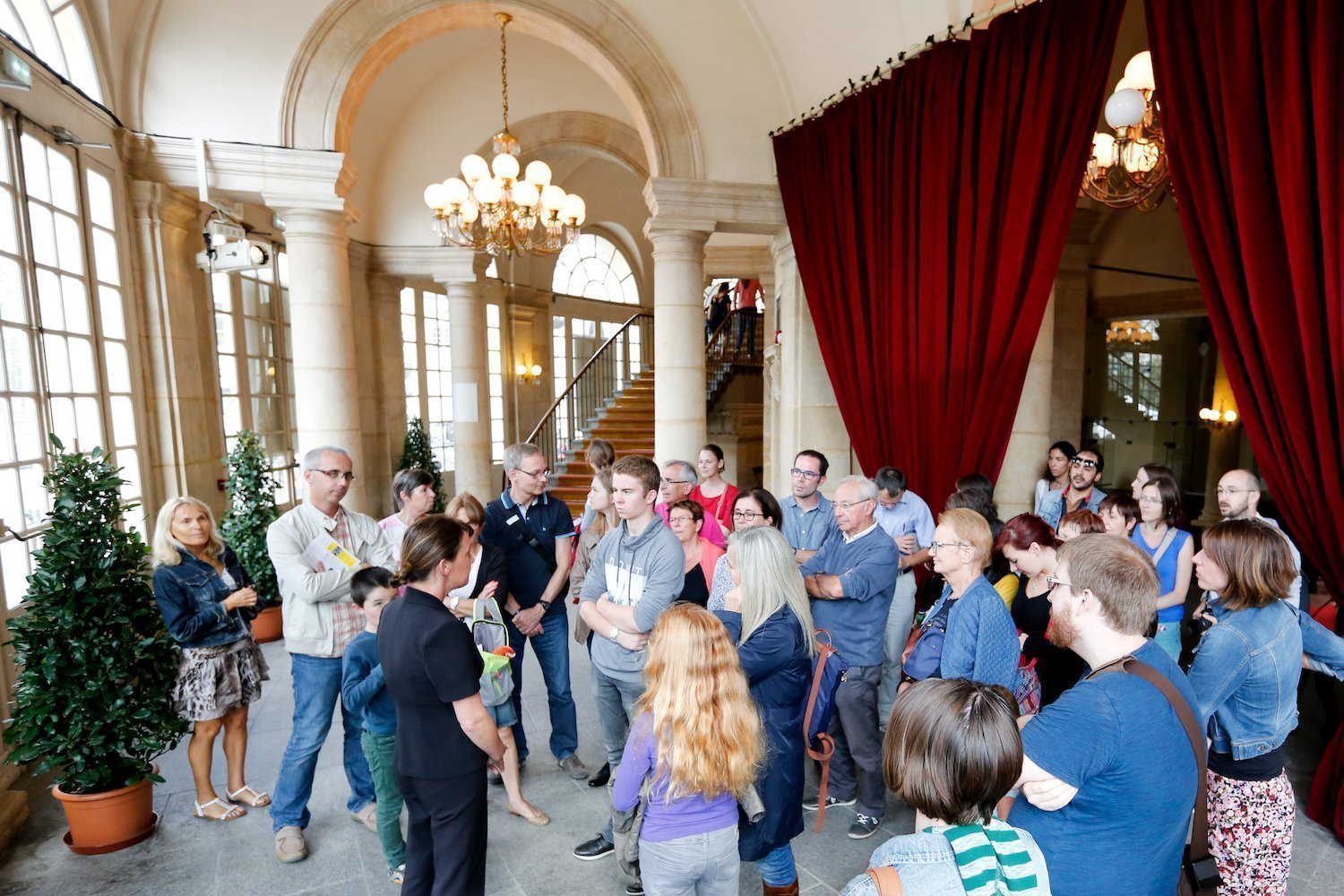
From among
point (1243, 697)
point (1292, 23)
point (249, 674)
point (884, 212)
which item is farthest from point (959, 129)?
point (249, 674)

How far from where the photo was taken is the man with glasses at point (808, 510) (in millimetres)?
3650

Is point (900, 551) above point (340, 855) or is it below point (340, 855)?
above

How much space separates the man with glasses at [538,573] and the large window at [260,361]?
396cm

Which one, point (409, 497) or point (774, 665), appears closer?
point (774, 665)

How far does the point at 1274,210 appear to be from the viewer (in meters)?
2.67

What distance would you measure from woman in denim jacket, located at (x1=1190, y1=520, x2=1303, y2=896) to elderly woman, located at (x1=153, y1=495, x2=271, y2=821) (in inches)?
146

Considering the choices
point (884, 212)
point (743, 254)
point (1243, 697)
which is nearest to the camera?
point (1243, 697)

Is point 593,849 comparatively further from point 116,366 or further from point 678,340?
point 116,366

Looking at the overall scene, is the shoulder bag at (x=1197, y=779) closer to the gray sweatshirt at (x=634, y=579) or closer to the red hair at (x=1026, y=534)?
the red hair at (x=1026, y=534)

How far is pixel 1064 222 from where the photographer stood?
11.8ft

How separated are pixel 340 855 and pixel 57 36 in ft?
18.5

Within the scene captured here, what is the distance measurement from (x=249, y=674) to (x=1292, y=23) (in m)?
5.20

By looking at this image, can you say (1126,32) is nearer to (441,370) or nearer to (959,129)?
(959,129)

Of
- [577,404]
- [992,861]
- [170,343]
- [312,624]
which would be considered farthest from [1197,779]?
[577,404]
